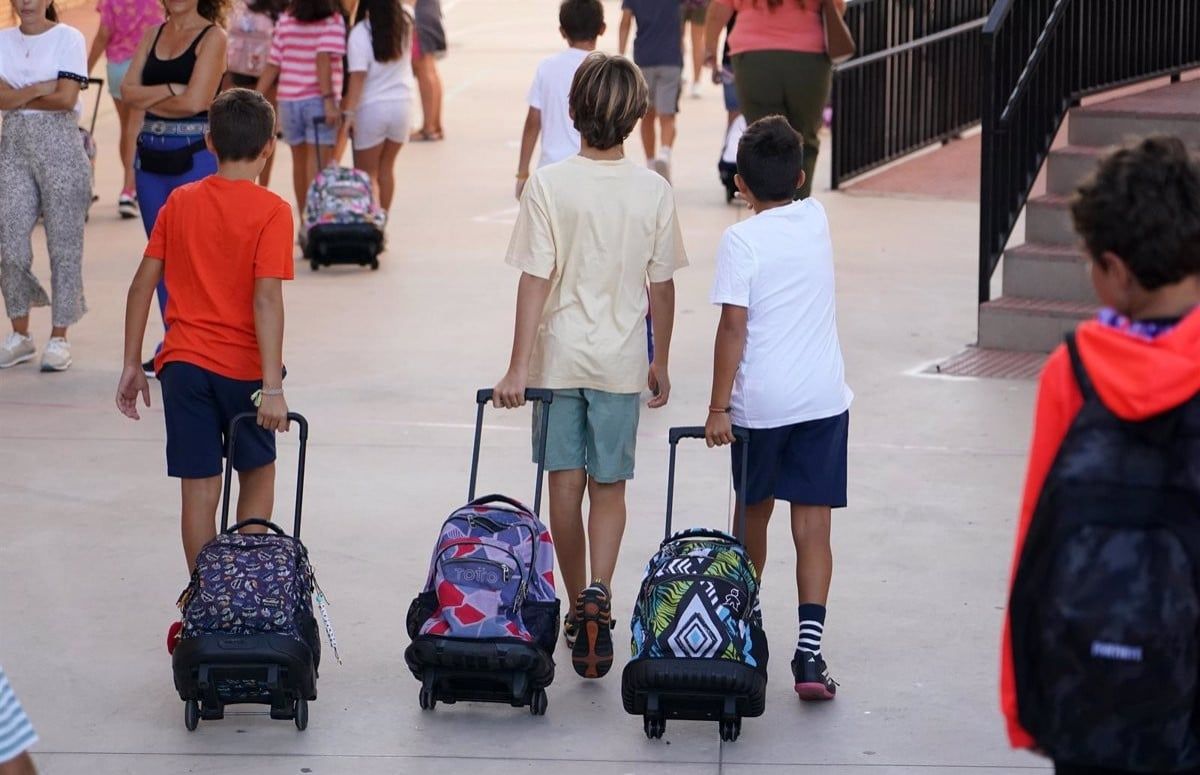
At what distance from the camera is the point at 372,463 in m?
7.12

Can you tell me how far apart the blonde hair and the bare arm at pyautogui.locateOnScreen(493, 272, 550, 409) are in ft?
1.36

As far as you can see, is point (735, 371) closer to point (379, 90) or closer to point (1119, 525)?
point (1119, 525)

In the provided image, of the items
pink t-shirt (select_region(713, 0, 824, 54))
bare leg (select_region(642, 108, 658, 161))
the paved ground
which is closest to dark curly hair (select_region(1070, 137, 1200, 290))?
the paved ground

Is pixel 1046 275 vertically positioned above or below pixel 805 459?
below

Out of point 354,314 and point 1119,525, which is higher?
point 1119,525

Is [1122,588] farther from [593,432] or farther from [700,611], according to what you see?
[593,432]

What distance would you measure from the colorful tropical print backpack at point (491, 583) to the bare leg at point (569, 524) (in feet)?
1.17

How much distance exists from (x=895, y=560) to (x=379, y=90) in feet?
19.6

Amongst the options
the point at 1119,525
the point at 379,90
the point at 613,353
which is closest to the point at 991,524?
the point at 613,353

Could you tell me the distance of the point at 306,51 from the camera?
10922 millimetres

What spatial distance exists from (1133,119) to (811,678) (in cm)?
564

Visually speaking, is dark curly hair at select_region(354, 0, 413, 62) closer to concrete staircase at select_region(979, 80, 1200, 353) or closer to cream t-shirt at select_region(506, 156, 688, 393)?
concrete staircase at select_region(979, 80, 1200, 353)

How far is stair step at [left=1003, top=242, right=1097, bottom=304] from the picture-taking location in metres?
8.85

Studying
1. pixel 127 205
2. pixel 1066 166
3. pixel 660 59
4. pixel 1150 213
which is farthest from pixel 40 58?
pixel 660 59
